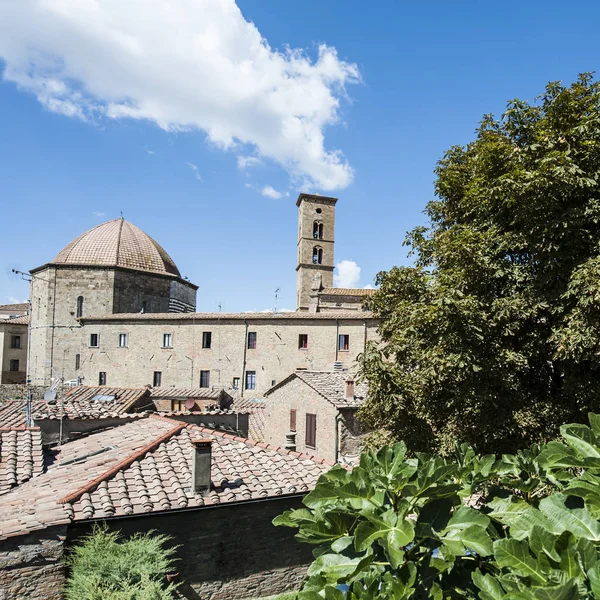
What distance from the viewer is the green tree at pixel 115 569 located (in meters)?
6.43

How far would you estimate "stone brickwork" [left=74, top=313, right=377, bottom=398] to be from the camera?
3200 cm

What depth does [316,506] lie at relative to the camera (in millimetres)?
2684

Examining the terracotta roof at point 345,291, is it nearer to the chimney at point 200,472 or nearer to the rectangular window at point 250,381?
the rectangular window at point 250,381

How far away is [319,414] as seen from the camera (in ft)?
63.9

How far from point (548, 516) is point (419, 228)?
9.81m

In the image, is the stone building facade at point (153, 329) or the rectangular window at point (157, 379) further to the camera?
the rectangular window at point (157, 379)

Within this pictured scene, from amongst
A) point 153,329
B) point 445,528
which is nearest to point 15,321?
point 153,329

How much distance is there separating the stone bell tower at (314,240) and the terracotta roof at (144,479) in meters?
40.0

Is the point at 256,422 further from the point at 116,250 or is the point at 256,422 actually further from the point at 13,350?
the point at 13,350

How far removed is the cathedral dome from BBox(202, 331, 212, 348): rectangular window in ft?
38.0

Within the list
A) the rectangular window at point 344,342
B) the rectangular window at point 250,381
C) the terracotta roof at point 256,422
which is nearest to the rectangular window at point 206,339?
the rectangular window at point 250,381

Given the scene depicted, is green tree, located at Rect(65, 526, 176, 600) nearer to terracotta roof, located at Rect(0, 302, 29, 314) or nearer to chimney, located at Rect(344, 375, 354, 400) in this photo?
chimney, located at Rect(344, 375, 354, 400)

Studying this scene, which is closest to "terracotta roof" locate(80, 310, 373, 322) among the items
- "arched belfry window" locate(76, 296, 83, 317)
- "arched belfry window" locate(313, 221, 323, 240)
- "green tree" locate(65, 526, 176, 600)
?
"arched belfry window" locate(76, 296, 83, 317)

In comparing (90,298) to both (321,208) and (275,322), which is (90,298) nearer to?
(275,322)
